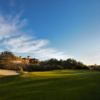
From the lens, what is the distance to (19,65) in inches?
1813

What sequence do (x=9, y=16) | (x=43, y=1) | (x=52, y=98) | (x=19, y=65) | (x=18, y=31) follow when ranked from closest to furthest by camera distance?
(x=52, y=98), (x=43, y=1), (x=9, y=16), (x=18, y=31), (x=19, y=65)

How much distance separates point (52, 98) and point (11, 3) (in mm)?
17256

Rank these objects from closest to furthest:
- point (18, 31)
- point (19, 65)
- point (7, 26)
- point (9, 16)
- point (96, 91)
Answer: point (96, 91), point (9, 16), point (7, 26), point (18, 31), point (19, 65)

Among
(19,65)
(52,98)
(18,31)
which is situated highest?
(18,31)

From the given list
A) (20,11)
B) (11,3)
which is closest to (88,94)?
(11,3)

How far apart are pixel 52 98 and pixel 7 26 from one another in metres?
21.5

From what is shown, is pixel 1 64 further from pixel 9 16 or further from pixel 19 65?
pixel 9 16

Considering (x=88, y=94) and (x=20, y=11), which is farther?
(x=20, y=11)

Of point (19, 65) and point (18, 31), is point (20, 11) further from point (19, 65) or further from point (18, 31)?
point (19, 65)

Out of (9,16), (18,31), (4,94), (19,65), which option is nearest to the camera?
(4,94)

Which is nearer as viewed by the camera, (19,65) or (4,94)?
(4,94)

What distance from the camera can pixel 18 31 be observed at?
36.2m

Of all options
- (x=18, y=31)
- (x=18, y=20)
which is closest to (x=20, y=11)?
(x=18, y=20)

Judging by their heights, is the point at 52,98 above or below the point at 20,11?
below
